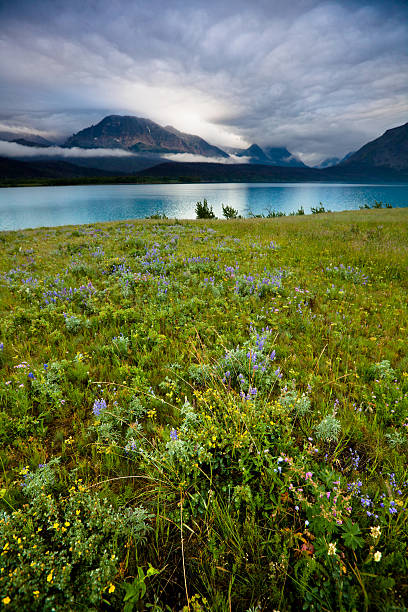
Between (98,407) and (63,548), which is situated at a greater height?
(98,407)

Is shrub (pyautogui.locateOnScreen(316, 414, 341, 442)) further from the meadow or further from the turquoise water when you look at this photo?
the turquoise water

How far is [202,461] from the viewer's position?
261cm

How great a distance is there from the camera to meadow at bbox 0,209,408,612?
1.89 metres

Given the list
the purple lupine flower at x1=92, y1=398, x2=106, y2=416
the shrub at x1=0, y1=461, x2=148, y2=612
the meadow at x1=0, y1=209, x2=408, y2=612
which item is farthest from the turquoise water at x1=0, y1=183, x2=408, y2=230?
the shrub at x1=0, y1=461, x2=148, y2=612

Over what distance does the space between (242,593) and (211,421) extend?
1319mm

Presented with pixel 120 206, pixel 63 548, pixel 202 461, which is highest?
pixel 120 206

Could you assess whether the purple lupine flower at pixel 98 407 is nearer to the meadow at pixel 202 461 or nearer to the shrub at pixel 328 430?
the meadow at pixel 202 461

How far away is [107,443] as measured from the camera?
3.07m

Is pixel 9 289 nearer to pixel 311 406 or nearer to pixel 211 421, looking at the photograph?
pixel 211 421

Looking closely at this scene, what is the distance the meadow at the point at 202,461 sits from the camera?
189 cm

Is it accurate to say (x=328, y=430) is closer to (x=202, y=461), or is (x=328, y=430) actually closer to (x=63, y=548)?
(x=202, y=461)

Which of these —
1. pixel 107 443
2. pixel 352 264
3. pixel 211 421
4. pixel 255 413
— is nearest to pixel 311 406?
pixel 255 413

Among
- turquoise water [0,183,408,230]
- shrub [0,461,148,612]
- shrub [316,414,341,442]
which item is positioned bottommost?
shrub [0,461,148,612]

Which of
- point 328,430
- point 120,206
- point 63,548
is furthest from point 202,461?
point 120,206
